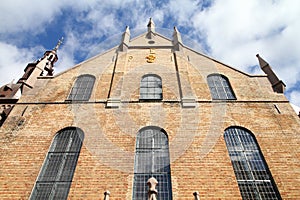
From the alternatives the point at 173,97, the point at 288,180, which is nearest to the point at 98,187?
the point at 173,97

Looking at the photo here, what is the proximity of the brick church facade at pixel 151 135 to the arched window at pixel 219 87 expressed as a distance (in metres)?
0.06

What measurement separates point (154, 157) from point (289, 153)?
5.21 m

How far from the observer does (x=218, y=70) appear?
44.8 ft

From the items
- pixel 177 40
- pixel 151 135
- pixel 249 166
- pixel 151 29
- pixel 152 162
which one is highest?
pixel 151 29

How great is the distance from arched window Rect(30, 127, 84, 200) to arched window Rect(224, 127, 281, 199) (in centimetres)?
619

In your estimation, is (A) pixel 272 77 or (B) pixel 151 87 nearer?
(B) pixel 151 87

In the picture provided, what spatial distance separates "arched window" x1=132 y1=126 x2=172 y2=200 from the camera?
315 inches

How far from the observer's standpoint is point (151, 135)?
994 centimetres

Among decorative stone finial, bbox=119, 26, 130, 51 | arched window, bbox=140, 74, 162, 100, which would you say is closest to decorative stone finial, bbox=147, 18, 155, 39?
decorative stone finial, bbox=119, 26, 130, 51

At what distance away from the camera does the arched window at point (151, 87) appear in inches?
467

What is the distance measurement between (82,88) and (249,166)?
29.9 feet

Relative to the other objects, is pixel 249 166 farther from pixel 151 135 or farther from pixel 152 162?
pixel 151 135

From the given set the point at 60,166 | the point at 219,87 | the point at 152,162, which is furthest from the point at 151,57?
the point at 60,166

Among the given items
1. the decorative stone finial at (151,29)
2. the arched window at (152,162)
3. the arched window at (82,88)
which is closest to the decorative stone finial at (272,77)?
the arched window at (152,162)
